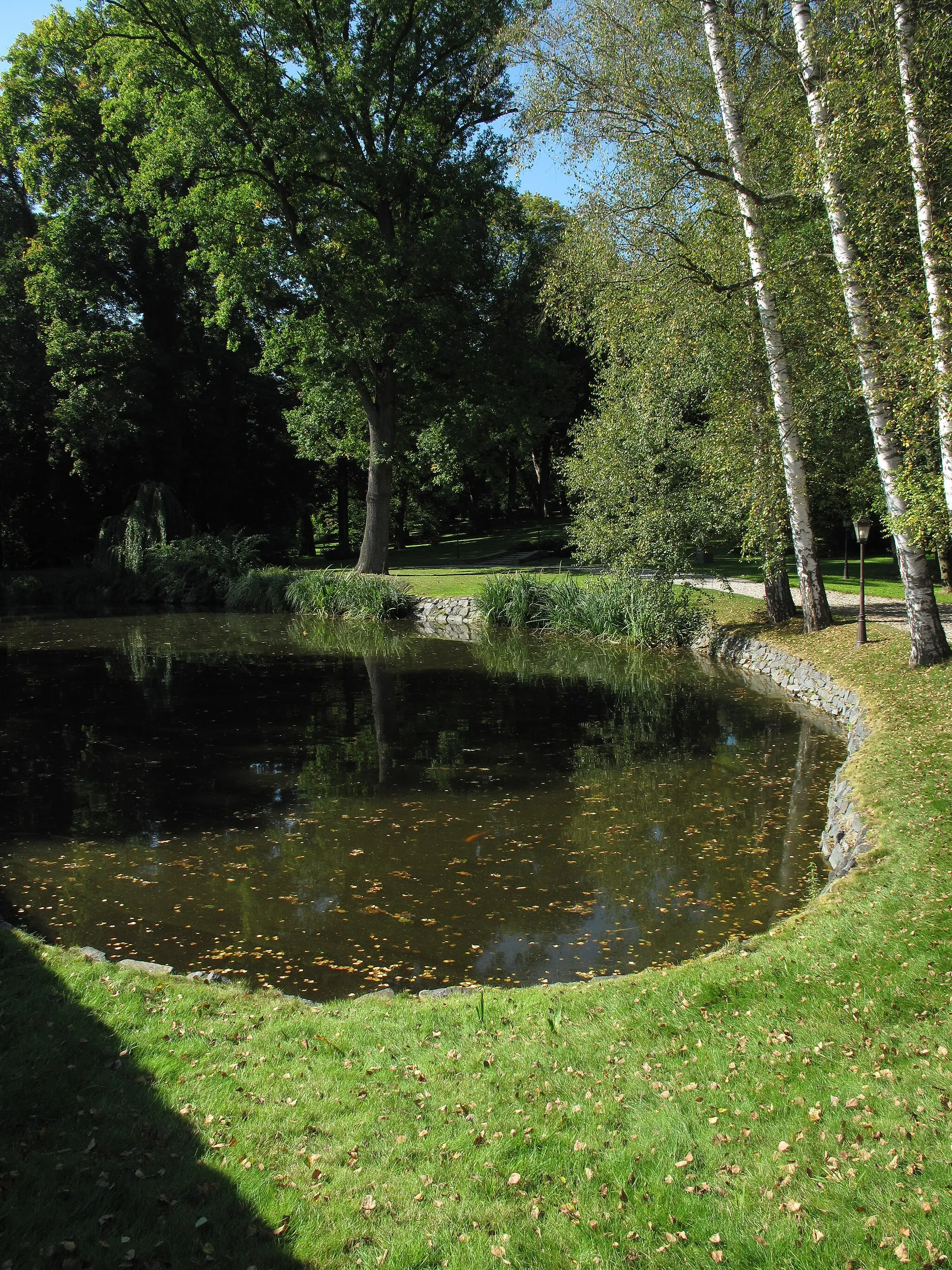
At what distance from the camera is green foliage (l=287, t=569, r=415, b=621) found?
973 inches

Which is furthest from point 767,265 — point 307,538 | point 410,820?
point 307,538

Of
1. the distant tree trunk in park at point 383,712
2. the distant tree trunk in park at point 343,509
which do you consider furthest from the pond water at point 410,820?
the distant tree trunk in park at point 343,509

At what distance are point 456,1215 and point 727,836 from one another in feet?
17.6

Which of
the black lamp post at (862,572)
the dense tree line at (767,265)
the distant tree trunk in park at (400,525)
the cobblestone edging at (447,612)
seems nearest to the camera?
the dense tree line at (767,265)

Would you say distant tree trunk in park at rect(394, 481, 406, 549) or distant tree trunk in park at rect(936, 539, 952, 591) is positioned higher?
distant tree trunk in park at rect(394, 481, 406, 549)

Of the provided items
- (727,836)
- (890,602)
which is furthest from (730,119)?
(727,836)

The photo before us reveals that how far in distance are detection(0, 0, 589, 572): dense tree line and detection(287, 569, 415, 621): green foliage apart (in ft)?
6.53

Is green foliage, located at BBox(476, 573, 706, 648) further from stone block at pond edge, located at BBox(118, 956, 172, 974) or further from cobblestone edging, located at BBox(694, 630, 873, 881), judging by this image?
stone block at pond edge, located at BBox(118, 956, 172, 974)

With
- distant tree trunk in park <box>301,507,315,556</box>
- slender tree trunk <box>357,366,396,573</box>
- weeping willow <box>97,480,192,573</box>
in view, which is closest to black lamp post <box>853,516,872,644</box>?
slender tree trunk <box>357,366,396,573</box>

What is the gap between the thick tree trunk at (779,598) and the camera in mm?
16531

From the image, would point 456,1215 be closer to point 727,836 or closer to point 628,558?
point 727,836

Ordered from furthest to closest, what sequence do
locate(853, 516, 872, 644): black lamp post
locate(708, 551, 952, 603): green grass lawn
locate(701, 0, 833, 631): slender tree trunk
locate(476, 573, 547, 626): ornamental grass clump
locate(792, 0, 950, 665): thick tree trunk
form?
1. locate(476, 573, 547, 626): ornamental grass clump
2. locate(708, 551, 952, 603): green grass lawn
3. locate(701, 0, 833, 631): slender tree trunk
4. locate(853, 516, 872, 644): black lamp post
5. locate(792, 0, 950, 665): thick tree trunk

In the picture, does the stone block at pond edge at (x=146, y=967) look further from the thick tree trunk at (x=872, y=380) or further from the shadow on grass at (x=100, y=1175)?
the thick tree trunk at (x=872, y=380)

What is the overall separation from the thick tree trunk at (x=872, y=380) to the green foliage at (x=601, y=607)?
722 cm
